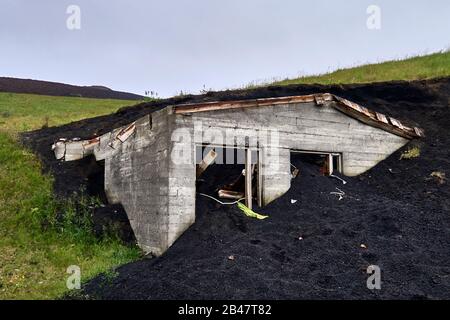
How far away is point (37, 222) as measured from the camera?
1169cm

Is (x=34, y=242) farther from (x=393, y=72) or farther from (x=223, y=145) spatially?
(x=393, y=72)

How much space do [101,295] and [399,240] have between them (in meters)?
5.64

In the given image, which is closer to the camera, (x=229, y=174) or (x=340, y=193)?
(x=340, y=193)

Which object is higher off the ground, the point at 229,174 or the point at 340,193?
the point at 229,174

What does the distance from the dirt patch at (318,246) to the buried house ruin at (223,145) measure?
489mm

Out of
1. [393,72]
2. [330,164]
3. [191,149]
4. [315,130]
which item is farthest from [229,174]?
[393,72]

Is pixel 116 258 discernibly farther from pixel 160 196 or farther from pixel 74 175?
pixel 74 175

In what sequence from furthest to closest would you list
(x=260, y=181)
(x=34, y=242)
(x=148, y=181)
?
(x=34, y=242), (x=260, y=181), (x=148, y=181)

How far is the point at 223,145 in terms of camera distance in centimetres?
971

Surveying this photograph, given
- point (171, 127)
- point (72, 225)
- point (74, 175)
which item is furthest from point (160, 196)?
point (74, 175)

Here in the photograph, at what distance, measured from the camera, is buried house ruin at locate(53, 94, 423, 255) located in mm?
9039

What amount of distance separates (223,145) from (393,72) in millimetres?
15979
